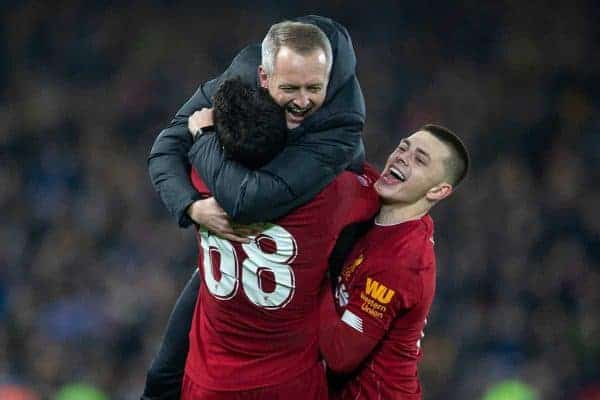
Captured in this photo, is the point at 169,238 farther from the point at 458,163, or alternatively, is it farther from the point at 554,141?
the point at 458,163

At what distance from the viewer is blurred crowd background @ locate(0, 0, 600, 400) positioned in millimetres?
5664

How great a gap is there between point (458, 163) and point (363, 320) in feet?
1.54

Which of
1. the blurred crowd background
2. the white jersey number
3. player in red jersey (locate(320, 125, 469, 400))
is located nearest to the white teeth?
player in red jersey (locate(320, 125, 469, 400))

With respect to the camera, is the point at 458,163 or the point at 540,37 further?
the point at 540,37

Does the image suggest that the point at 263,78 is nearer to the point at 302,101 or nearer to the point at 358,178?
the point at 302,101

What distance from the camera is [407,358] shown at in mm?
2834

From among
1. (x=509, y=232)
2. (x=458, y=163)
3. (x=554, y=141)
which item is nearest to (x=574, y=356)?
A: (x=509, y=232)

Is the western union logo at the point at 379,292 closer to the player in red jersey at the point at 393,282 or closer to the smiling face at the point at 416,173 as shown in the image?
the player in red jersey at the point at 393,282

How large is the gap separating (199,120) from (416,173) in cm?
55

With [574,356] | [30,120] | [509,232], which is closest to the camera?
[574,356]

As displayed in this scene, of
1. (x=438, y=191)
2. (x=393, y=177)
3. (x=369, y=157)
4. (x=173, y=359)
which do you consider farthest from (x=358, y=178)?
(x=369, y=157)

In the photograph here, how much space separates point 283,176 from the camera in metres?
2.45

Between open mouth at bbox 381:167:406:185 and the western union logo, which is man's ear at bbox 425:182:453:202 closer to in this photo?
open mouth at bbox 381:167:406:185

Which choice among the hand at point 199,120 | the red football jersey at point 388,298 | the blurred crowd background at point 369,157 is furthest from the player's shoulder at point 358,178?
the blurred crowd background at point 369,157
